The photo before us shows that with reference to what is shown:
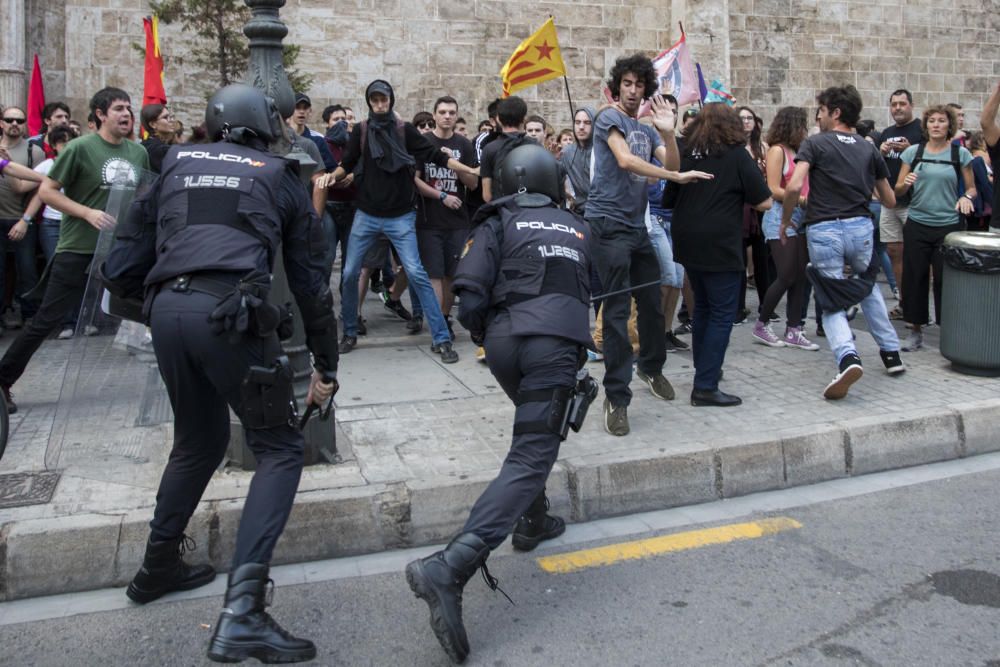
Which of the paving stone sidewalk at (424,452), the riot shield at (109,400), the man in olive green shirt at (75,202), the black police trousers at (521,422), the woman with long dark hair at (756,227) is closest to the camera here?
the black police trousers at (521,422)

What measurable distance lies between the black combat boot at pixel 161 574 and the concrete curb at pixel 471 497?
0.83 ft

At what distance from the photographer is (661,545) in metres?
4.22

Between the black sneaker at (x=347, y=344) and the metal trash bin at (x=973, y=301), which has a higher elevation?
the metal trash bin at (x=973, y=301)

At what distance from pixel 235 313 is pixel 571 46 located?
11.2 m

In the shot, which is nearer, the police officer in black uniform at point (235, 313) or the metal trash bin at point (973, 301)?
the police officer in black uniform at point (235, 313)

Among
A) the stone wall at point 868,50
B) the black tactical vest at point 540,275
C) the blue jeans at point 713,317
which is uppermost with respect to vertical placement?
the stone wall at point 868,50

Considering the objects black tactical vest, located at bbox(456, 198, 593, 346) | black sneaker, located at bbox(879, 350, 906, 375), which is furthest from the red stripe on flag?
black tactical vest, located at bbox(456, 198, 593, 346)

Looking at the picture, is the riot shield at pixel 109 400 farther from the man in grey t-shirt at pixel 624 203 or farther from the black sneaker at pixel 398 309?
the black sneaker at pixel 398 309

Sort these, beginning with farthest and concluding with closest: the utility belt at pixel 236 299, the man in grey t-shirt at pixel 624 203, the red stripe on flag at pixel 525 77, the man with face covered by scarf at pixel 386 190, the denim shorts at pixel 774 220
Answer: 1. the red stripe on flag at pixel 525 77
2. the denim shorts at pixel 774 220
3. the man with face covered by scarf at pixel 386 190
4. the man in grey t-shirt at pixel 624 203
5. the utility belt at pixel 236 299

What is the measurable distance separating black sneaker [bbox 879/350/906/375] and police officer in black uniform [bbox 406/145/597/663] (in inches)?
139

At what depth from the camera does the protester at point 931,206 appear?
7.48 m

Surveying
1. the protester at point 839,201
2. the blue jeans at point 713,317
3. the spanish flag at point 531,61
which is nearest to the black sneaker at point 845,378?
the protester at point 839,201

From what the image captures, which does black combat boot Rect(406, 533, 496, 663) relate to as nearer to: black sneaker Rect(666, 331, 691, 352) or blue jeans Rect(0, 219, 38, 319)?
black sneaker Rect(666, 331, 691, 352)

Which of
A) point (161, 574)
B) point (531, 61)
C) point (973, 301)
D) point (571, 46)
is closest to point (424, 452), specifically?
point (161, 574)
